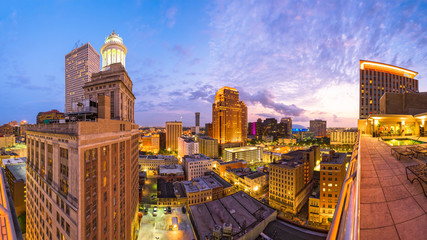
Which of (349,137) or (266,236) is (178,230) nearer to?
(266,236)

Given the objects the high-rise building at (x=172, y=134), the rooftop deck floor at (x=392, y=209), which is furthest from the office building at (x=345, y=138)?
the rooftop deck floor at (x=392, y=209)

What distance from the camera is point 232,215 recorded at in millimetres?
27750

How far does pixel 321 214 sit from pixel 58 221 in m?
41.4

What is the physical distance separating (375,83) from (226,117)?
73.9 m

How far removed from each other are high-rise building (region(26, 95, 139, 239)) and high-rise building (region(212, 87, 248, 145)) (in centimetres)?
8817

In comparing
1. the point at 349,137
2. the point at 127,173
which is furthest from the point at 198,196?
the point at 349,137

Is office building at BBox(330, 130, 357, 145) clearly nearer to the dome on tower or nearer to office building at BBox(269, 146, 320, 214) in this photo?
office building at BBox(269, 146, 320, 214)

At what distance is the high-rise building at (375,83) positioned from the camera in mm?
38750

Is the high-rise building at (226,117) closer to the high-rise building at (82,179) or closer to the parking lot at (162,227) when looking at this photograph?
the parking lot at (162,227)

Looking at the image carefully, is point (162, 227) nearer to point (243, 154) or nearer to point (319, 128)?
point (243, 154)

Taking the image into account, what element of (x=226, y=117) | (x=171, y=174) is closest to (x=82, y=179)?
(x=171, y=174)

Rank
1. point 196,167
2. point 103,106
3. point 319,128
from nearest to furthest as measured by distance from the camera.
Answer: point 103,106, point 196,167, point 319,128

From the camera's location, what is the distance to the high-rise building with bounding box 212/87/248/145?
104875 mm

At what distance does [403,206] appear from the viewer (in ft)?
7.30
